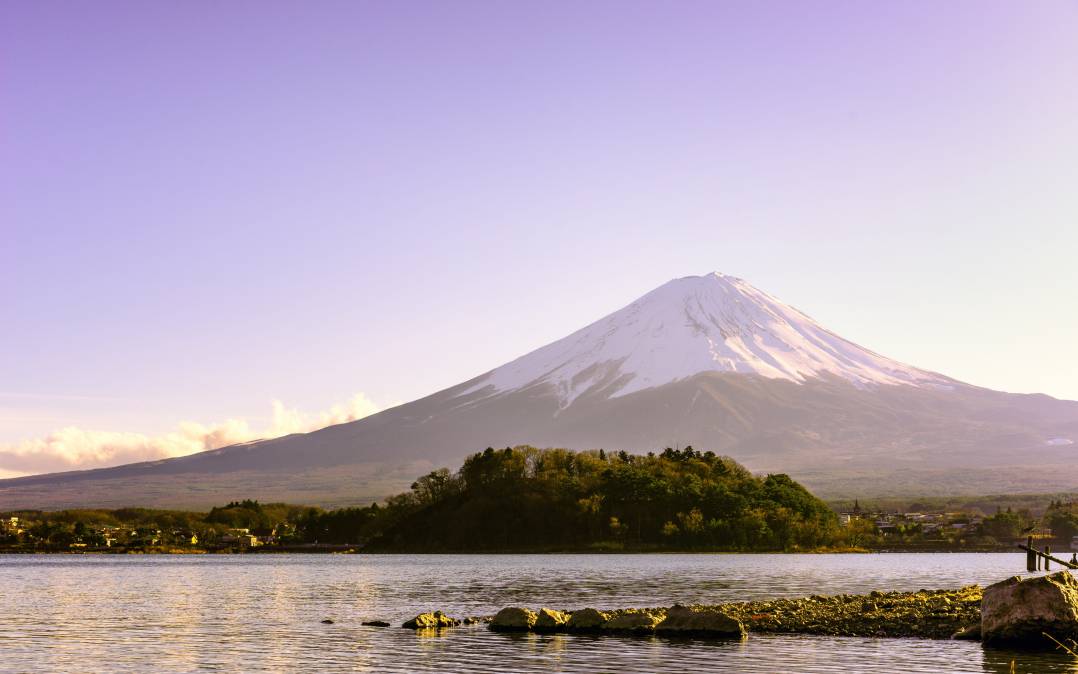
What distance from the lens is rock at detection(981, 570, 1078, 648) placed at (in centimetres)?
3831

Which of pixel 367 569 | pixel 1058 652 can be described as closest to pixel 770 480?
pixel 367 569

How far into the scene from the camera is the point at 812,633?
145 ft

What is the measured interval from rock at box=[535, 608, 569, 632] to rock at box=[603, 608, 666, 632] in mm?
1616

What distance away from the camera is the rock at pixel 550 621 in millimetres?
46928

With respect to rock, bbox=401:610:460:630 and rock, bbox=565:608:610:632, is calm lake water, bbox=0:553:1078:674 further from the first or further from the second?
rock, bbox=565:608:610:632

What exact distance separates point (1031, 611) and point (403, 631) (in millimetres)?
21638

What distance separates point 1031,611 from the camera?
3897 centimetres

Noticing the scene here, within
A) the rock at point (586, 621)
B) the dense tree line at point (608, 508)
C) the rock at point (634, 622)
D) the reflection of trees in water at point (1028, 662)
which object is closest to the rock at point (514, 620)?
the rock at point (586, 621)

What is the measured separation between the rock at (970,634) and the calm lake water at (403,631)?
1044 millimetres

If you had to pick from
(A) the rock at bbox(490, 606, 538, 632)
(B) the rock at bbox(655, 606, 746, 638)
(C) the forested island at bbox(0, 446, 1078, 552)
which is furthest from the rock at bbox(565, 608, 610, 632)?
(C) the forested island at bbox(0, 446, 1078, 552)

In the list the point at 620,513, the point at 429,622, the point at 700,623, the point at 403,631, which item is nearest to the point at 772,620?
the point at 700,623

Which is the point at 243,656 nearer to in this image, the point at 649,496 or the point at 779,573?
the point at 779,573

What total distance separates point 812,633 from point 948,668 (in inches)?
361

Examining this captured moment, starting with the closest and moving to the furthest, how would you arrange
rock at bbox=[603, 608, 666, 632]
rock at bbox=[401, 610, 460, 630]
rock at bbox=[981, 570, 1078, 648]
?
rock at bbox=[981, 570, 1078, 648] < rock at bbox=[603, 608, 666, 632] < rock at bbox=[401, 610, 460, 630]
